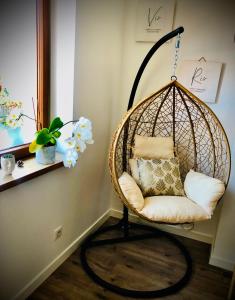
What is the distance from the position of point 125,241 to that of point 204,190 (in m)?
0.82

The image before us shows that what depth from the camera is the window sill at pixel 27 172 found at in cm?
125

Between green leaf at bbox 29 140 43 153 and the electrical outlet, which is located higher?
green leaf at bbox 29 140 43 153

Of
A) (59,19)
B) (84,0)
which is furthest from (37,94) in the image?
(84,0)

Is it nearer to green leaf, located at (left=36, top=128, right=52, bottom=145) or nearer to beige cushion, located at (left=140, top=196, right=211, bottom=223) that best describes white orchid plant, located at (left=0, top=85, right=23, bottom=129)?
green leaf, located at (left=36, top=128, right=52, bottom=145)

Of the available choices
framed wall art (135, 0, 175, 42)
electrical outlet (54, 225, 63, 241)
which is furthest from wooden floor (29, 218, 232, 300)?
framed wall art (135, 0, 175, 42)

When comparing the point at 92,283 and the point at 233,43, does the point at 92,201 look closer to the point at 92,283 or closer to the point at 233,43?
the point at 92,283

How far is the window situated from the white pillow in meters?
1.16

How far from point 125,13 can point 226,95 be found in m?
1.07

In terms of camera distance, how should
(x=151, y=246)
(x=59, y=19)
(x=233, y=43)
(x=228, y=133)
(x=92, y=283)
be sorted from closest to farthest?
(x=59, y=19) → (x=92, y=283) → (x=233, y=43) → (x=228, y=133) → (x=151, y=246)

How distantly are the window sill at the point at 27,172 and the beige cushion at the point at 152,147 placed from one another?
0.66m

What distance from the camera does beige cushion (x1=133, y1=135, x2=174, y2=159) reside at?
204 centimetres

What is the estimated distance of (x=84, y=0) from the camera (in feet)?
5.29

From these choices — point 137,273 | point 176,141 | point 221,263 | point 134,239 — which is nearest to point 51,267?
point 137,273

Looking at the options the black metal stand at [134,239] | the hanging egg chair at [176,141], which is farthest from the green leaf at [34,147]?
the black metal stand at [134,239]
